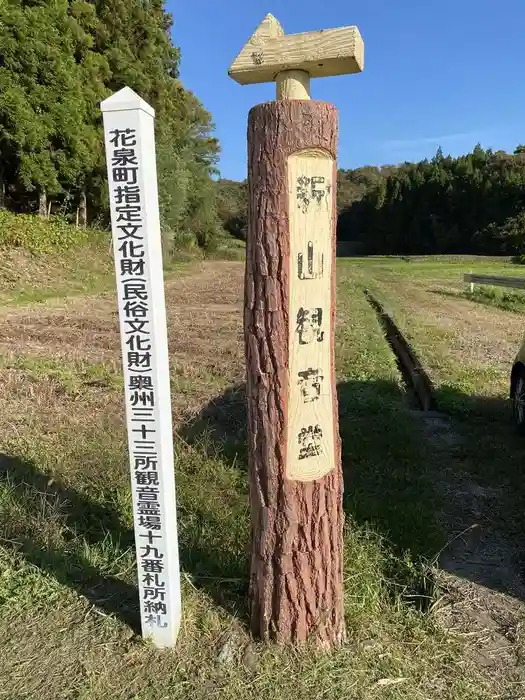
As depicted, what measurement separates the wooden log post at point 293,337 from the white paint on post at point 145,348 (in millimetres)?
367

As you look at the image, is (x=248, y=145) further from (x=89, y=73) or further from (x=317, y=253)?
(x=89, y=73)

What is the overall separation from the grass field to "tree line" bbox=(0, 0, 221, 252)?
1068 cm

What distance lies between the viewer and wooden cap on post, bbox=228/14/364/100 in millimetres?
2186

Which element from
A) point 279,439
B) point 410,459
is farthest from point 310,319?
point 410,459

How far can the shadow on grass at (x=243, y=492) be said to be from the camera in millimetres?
2963

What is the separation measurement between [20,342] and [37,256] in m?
8.24

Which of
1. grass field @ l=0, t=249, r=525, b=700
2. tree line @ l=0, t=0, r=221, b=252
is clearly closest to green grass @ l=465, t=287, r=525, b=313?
grass field @ l=0, t=249, r=525, b=700

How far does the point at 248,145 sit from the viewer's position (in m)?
2.29

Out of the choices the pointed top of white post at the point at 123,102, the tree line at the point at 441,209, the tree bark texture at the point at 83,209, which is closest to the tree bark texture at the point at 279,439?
A: the pointed top of white post at the point at 123,102

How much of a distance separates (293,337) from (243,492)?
1789 millimetres

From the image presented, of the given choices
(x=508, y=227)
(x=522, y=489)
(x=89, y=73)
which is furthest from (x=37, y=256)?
(x=508, y=227)

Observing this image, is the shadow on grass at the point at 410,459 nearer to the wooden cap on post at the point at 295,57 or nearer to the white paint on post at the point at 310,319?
the white paint on post at the point at 310,319

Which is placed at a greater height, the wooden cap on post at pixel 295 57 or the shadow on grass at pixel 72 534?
the wooden cap on post at pixel 295 57

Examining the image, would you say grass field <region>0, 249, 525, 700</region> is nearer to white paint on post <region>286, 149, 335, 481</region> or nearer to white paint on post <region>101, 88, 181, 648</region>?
white paint on post <region>101, 88, 181, 648</region>
